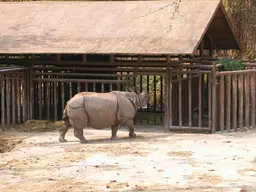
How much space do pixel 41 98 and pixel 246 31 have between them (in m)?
9.78

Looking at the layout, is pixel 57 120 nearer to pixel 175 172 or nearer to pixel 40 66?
pixel 40 66

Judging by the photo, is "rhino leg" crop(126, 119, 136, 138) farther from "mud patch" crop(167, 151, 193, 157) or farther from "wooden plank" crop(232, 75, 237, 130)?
"wooden plank" crop(232, 75, 237, 130)

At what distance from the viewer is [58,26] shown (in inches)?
653

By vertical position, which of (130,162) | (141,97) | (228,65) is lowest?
(130,162)

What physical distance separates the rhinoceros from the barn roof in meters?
1.41

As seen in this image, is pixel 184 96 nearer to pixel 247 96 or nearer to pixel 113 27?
pixel 247 96

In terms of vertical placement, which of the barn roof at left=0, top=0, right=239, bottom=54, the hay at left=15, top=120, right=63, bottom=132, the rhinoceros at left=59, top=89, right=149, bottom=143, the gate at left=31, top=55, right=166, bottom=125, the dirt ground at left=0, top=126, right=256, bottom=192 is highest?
the barn roof at left=0, top=0, right=239, bottom=54

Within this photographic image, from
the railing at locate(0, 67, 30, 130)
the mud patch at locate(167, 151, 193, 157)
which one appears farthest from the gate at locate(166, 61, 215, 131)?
the railing at locate(0, 67, 30, 130)

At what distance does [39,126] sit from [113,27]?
10.6 ft

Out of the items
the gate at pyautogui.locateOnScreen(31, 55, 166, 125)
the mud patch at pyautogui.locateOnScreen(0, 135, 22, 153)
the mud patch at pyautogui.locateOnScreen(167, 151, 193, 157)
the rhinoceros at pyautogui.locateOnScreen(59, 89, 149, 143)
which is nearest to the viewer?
the mud patch at pyautogui.locateOnScreen(167, 151, 193, 157)

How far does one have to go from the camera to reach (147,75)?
629 inches

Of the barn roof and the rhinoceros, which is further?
the barn roof

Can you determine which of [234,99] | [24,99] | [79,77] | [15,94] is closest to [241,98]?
[234,99]

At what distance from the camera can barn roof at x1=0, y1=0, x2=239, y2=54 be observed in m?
14.8
